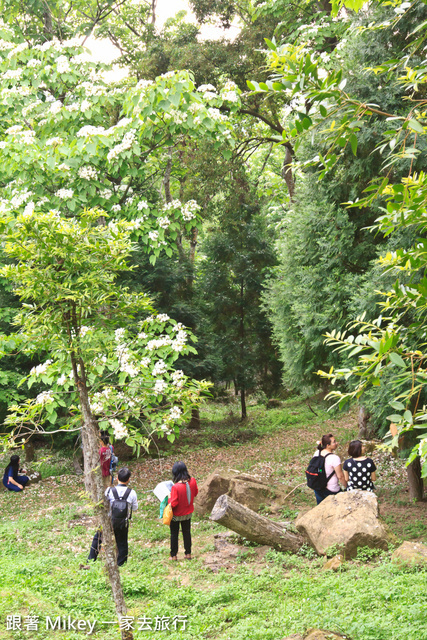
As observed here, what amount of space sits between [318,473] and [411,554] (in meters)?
2.20

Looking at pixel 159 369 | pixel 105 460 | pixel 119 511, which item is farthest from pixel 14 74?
pixel 119 511

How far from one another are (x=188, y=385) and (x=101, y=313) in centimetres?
147

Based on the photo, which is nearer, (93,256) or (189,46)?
(93,256)

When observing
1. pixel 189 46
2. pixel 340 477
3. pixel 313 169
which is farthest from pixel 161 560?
pixel 189 46

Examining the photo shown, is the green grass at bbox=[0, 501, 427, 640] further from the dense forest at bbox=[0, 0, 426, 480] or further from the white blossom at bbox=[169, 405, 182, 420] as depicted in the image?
the white blossom at bbox=[169, 405, 182, 420]

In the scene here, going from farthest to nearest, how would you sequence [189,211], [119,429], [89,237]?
[189,211] → [119,429] → [89,237]

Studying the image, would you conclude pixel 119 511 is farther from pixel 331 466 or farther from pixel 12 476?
pixel 12 476

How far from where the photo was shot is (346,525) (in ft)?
23.2

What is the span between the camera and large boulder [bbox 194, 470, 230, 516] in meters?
10.1

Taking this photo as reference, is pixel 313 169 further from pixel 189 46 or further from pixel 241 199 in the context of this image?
pixel 241 199

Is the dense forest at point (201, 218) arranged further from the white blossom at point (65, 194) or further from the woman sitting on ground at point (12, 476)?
the woman sitting on ground at point (12, 476)

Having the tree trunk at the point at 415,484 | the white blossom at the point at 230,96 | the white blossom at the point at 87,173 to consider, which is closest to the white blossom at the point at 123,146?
the white blossom at the point at 87,173

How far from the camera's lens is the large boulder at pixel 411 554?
19.9ft

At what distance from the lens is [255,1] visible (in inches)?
559
